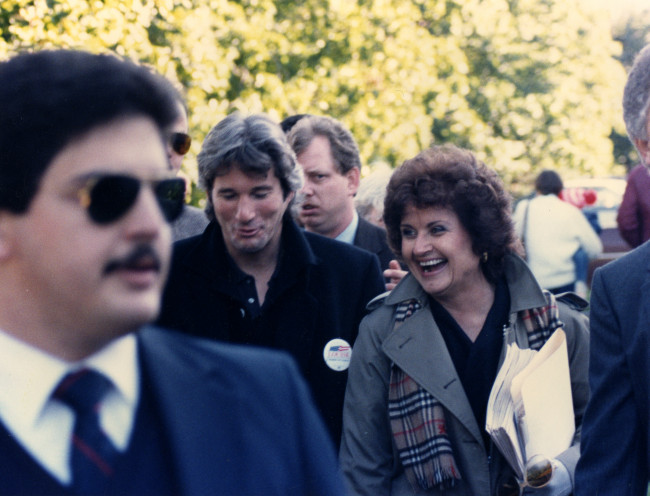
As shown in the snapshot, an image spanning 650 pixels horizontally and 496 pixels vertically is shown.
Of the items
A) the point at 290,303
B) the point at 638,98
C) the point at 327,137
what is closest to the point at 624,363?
the point at 638,98

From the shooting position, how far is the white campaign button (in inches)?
139

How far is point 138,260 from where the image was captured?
1045 millimetres

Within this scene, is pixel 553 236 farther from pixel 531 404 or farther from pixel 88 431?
pixel 88 431

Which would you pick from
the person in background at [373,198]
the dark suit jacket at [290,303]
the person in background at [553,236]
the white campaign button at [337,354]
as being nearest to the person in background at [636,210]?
the person in background at [553,236]

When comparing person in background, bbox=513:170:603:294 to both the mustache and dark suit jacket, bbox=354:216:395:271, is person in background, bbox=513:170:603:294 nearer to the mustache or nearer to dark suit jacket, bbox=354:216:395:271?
dark suit jacket, bbox=354:216:395:271

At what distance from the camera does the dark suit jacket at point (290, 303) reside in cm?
346

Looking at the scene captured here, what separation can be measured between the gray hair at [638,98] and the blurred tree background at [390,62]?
3.08m

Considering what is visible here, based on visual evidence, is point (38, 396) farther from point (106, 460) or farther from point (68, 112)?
point (68, 112)

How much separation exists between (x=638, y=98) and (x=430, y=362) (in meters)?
1.18

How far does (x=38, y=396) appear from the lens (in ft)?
3.65

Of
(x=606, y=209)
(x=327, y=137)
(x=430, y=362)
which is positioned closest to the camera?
(x=430, y=362)

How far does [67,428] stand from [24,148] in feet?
1.04

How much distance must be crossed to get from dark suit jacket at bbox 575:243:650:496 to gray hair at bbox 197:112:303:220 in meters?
1.29

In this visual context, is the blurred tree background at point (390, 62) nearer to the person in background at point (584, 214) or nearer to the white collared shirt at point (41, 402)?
the person in background at point (584, 214)
